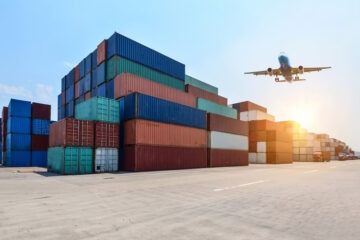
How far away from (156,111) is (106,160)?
25.0ft

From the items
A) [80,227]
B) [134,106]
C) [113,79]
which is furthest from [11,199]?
[113,79]

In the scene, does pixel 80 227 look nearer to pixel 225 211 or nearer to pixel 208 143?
pixel 225 211

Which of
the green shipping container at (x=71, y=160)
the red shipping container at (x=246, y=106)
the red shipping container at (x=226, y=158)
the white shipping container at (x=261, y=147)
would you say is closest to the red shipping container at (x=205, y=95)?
the red shipping container at (x=226, y=158)

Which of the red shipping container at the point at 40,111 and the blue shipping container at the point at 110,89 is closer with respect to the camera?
the blue shipping container at the point at 110,89

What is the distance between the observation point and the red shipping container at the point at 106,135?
24219 millimetres

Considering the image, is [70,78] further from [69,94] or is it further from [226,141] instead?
[226,141]

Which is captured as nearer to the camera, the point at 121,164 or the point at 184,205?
the point at 184,205

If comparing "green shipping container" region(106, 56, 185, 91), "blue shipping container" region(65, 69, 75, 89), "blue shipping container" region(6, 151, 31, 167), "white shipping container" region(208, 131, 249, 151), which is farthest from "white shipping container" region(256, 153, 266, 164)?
"blue shipping container" region(6, 151, 31, 167)

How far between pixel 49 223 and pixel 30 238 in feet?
3.81

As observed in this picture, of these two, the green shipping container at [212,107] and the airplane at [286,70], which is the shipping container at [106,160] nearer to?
the green shipping container at [212,107]

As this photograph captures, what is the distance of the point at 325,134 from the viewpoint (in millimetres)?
94625

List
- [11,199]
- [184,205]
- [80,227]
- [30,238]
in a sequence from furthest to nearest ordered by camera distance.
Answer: [11,199]
[184,205]
[80,227]
[30,238]

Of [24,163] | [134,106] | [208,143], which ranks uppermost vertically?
[134,106]

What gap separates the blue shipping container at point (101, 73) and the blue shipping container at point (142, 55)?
1685 mm
